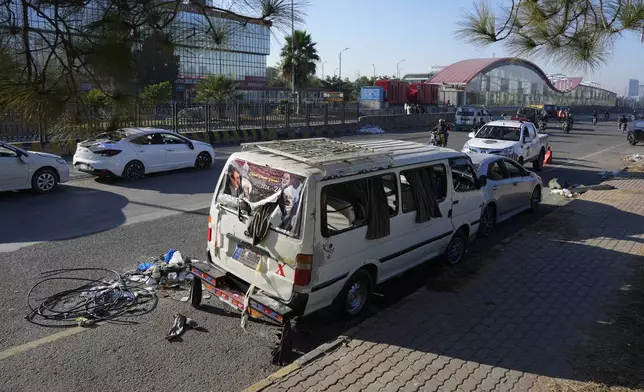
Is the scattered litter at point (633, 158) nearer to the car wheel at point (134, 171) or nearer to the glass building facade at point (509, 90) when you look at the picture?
the car wheel at point (134, 171)

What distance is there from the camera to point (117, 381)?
4438 mm

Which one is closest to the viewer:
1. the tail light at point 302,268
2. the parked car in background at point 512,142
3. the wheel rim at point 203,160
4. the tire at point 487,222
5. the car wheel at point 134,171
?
the tail light at point 302,268

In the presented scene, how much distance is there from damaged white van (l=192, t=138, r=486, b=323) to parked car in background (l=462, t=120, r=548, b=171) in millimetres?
9926

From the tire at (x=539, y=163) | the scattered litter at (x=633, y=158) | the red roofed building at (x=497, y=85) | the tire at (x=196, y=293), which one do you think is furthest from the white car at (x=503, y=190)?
the red roofed building at (x=497, y=85)

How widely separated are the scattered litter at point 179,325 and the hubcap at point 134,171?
895 centimetres

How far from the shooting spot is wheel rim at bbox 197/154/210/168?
Answer: 16125mm

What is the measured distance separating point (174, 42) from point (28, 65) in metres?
1.00

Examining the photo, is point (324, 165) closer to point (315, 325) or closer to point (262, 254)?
point (262, 254)

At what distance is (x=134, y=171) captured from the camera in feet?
45.3

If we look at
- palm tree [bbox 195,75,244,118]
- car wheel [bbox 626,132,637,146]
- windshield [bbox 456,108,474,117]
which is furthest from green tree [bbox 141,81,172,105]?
windshield [bbox 456,108,474,117]

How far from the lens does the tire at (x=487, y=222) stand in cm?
936

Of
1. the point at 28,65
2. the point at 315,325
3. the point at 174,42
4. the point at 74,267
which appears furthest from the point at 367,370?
the point at 74,267

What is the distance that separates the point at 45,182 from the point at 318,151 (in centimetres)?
871

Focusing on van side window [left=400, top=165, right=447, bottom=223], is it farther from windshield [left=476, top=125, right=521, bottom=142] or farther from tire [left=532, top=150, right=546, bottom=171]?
tire [left=532, top=150, right=546, bottom=171]
